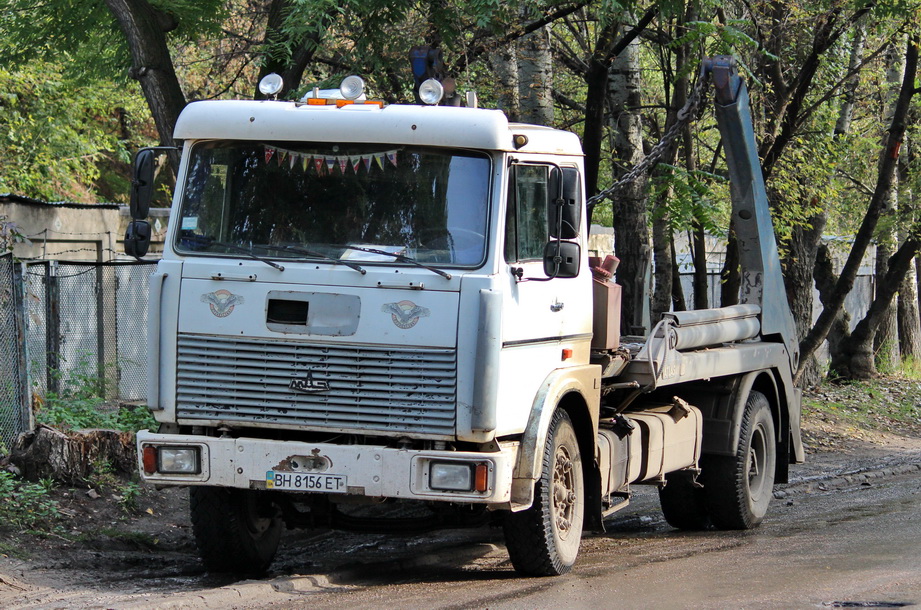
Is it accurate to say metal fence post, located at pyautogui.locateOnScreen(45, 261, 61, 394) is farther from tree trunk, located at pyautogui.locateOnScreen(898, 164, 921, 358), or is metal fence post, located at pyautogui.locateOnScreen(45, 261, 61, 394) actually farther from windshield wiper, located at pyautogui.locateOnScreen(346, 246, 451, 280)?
tree trunk, located at pyautogui.locateOnScreen(898, 164, 921, 358)

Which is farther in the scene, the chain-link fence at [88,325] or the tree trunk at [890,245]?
the tree trunk at [890,245]

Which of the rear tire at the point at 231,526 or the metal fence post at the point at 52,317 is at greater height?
the metal fence post at the point at 52,317

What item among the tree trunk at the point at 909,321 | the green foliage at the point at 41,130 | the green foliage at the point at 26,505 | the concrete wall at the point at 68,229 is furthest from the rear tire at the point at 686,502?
the tree trunk at the point at 909,321

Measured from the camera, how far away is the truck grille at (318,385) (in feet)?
20.2

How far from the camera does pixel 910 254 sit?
58.5ft

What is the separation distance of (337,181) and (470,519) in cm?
214

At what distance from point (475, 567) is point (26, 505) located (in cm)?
315

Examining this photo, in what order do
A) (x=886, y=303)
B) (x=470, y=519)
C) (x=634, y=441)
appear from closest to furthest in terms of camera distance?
(x=470, y=519) < (x=634, y=441) < (x=886, y=303)

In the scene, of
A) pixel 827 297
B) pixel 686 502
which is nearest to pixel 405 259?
pixel 686 502

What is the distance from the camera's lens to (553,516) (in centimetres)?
684

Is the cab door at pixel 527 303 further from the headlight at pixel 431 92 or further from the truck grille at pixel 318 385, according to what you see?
the headlight at pixel 431 92

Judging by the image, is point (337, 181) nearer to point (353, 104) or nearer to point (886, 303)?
point (353, 104)

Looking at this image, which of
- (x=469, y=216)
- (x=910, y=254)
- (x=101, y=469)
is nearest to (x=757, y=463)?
(x=469, y=216)

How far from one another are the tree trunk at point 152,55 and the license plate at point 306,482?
17.2 ft
